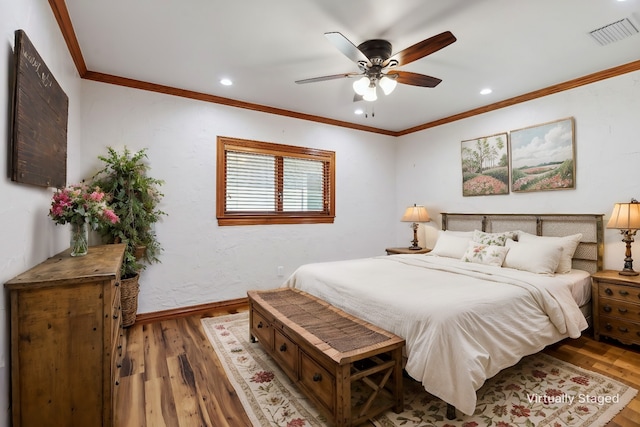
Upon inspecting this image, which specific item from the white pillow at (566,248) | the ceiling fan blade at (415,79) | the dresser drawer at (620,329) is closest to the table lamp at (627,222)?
the white pillow at (566,248)

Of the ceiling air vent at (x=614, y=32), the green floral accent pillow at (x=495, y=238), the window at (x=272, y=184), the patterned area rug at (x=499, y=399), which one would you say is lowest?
the patterned area rug at (x=499, y=399)

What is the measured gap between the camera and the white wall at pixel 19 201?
1386 mm

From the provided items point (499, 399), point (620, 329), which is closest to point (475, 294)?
point (499, 399)

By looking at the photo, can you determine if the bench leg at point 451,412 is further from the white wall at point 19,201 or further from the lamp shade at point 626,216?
the lamp shade at point 626,216

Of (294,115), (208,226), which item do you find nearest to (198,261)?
(208,226)

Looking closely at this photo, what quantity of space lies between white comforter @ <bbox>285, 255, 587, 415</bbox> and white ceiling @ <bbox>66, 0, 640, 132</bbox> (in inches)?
79.8

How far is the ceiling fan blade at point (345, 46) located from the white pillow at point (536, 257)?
7.98 feet

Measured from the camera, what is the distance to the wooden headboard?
128 inches

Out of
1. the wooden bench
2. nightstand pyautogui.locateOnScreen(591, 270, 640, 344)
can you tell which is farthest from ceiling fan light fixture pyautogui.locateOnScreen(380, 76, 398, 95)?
nightstand pyautogui.locateOnScreen(591, 270, 640, 344)

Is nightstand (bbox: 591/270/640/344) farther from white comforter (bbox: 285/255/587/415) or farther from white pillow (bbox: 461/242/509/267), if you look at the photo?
white pillow (bbox: 461/242/509/267)

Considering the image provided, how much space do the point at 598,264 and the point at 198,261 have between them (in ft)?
14.5

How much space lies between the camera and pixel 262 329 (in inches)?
107

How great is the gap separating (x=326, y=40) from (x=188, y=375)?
2.93m

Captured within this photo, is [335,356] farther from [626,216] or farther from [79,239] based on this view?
[626,216]
